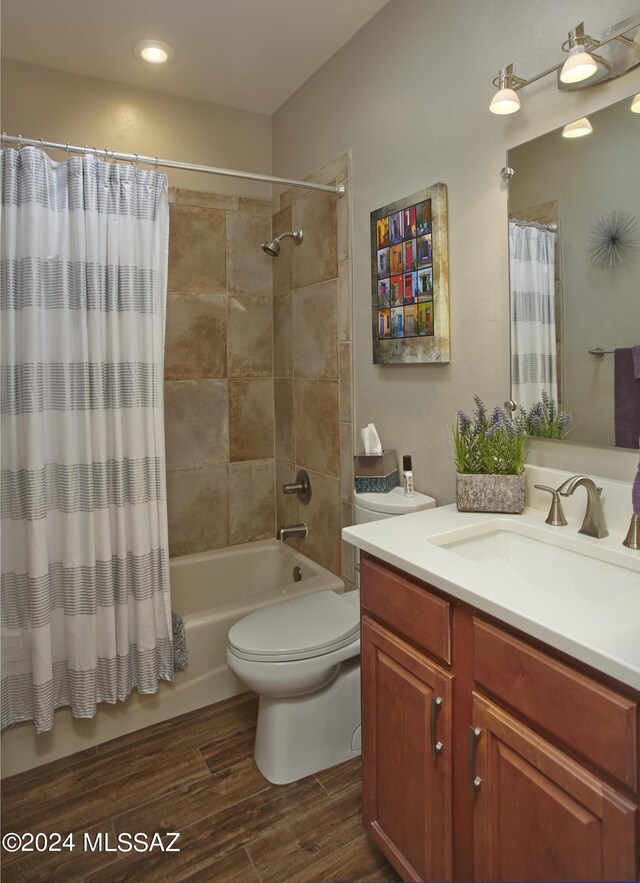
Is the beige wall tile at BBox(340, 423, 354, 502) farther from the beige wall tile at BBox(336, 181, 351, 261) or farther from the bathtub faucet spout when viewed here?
the beige wall tile at BBox(336, 181, 351, 261)

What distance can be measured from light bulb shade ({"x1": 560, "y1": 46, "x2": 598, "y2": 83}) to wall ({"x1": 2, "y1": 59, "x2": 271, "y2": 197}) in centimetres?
190

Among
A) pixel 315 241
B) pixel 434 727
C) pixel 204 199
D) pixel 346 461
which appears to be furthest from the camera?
pixel 204 199

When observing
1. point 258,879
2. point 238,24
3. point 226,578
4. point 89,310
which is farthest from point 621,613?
point 238,24

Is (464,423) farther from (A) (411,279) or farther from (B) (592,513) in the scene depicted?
(A) (411,279)

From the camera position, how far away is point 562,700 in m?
0.86

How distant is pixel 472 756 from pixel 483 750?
0.03 m

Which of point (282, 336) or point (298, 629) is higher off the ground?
point (282, 336)

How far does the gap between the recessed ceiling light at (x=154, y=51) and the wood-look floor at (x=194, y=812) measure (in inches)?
107

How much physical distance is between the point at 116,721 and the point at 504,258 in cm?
210

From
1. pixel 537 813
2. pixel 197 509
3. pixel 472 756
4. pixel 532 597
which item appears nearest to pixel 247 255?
pixel 197 509

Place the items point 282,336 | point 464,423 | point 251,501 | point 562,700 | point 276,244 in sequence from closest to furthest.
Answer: point 562,700 → point 464,423 → point 276,244 → point 282,336 → point 251,501

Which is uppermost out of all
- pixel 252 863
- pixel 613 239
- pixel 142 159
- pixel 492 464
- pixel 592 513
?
pixel 142 159

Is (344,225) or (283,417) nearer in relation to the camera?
(344,225)

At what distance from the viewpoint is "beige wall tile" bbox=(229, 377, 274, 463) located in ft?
9.44
